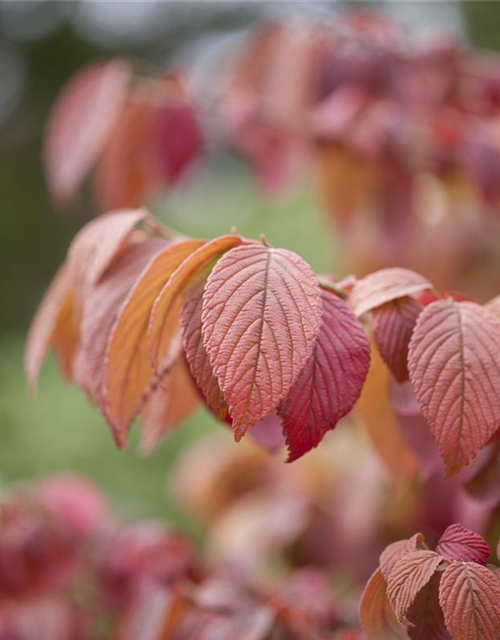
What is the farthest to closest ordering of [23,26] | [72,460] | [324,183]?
[23,26] < [72,460] < [324,183]

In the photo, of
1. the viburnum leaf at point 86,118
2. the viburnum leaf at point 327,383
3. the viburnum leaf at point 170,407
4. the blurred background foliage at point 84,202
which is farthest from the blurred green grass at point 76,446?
the viburnum leaf at point 327,383

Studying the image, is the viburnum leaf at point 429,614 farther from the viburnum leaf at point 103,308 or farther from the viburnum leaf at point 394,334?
the viburnum leaf at point 103,308

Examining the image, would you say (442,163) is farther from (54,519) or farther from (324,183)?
(54,519)

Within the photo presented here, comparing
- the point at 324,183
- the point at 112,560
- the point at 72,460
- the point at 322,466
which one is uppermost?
the point at 324,183

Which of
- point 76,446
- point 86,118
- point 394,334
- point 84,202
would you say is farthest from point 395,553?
point 84,202

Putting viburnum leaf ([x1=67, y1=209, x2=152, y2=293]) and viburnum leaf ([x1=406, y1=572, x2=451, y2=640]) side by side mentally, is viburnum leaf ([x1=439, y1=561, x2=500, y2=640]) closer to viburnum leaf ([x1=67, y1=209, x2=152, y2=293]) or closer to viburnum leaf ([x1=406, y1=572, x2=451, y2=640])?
viburnum leaf ([x1=406, y1=572, x2=451, y2=640])

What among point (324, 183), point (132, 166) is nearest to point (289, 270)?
point (132, 166)
